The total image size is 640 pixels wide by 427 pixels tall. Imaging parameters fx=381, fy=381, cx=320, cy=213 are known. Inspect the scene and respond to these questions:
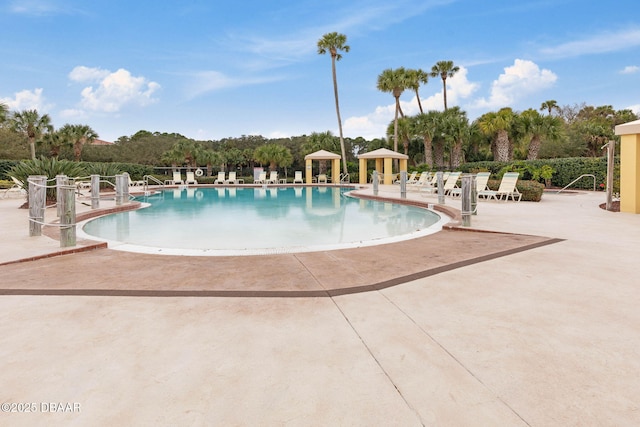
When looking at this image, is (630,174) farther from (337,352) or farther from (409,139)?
(409,139)

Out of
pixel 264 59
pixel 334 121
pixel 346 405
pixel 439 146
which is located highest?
pixel 264 59

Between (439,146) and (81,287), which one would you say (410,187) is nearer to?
(439,146)

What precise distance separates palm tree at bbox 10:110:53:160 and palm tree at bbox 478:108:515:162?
114ft

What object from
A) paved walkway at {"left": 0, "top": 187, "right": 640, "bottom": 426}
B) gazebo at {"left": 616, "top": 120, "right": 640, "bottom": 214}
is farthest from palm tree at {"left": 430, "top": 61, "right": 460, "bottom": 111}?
paved walkway at {"left": 0, "top": 187, "right": 640, "bottom": 426}

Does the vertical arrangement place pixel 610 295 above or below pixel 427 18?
below

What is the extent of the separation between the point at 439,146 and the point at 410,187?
12.8 m

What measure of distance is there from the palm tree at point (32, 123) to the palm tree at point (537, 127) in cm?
3660

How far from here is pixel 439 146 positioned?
2988cm

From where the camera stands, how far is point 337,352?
7.71 feet

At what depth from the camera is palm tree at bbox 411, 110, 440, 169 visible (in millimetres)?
28745

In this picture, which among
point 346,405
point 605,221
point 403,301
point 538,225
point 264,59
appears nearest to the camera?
point 346,405

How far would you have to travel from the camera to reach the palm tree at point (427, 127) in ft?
94.3

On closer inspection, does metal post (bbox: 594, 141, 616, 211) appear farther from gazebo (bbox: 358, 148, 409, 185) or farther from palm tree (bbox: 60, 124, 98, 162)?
palm tree (bbox: 60, 124, 98, 162)

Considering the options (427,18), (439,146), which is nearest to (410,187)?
(427,18)
